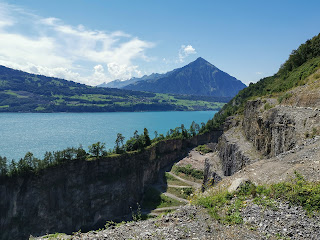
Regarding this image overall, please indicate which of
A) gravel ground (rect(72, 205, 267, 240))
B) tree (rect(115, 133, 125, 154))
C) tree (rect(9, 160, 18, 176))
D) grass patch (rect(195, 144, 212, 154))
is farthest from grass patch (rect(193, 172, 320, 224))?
grass patch (rect(195, 144, 212, 154))

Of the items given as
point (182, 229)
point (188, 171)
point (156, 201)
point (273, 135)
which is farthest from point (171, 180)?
point (182, 229)

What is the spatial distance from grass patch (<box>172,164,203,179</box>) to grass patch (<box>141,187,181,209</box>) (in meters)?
14.8

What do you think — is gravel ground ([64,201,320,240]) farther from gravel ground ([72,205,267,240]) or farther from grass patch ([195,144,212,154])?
grass patch ([195,144,212,154])

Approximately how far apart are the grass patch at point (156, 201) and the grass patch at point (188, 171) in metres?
14.8

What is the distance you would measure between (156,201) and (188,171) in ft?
64.0

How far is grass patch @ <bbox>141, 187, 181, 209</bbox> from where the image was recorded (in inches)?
2323

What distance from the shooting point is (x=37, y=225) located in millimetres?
48000

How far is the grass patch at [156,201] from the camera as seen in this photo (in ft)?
194

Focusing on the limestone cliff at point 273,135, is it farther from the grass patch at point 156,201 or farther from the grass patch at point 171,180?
the grass patch at point 171,180

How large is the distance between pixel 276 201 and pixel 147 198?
55.4 meters

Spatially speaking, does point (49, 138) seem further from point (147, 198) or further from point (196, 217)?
point (196, 217)

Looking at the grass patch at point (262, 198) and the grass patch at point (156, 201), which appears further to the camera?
the grass patch at point (156, 201)

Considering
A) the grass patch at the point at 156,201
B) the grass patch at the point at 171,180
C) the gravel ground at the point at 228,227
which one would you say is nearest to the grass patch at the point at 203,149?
the grass patch at the point at 171,180

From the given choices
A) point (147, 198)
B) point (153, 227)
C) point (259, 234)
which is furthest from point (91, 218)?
point (259, 234)
